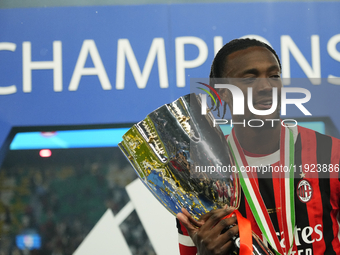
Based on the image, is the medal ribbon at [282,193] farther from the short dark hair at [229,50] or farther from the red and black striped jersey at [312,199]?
the short dark hair at [229,50]

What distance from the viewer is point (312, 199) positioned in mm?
953

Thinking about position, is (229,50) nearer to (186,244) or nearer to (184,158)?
(184,158)

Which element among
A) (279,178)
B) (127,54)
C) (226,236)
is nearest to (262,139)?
(279,178)

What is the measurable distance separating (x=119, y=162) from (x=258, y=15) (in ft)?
5.00

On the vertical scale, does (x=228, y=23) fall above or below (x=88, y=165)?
above

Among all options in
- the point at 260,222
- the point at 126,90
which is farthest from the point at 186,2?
the point at 260,222

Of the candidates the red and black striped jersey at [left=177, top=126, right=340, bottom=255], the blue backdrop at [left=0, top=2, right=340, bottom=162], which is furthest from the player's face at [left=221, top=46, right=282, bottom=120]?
the blue backdrop at [left=0, top=2, right=340, bottom=162]

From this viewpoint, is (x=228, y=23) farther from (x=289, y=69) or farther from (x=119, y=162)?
(x=119, y=162)

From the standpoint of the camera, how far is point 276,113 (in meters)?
1.01

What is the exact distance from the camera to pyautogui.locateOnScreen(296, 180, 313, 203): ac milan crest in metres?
0.96

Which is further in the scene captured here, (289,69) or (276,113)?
(289,69)

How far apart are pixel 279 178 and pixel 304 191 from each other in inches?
2.9

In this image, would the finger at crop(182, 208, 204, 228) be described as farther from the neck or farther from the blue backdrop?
the blue backdrop

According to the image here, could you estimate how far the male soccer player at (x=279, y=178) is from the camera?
3.05 feet
